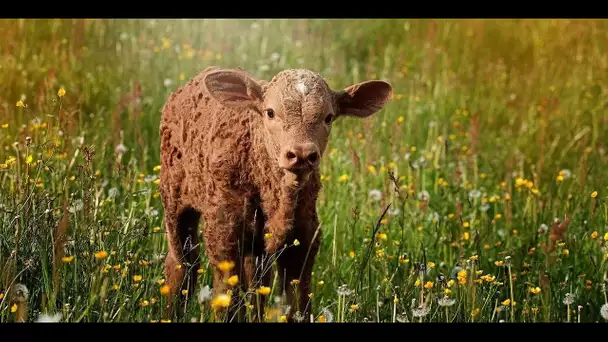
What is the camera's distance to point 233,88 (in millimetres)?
4816

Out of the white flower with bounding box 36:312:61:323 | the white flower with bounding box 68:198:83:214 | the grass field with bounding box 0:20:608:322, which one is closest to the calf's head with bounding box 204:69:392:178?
the grass field with bounding box 0:20:608:322

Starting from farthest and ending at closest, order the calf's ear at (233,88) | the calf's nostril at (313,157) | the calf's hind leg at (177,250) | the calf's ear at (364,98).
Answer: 1. the calf's hind leg at (177,250)
2. the calf's ear at (364,98)
3. the calf's ear at (233,88)
4. the calf's nostril at (313,157)

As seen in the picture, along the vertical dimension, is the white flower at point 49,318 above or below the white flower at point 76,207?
below

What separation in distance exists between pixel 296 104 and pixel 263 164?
0.46m

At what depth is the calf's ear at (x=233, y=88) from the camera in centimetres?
475

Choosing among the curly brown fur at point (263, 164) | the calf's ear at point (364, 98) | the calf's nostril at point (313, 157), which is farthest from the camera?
the calf's ear at point (364, 98)

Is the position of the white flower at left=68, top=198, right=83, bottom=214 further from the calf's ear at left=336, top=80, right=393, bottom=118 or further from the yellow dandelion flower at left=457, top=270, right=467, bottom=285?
the yellow dandelion flower at left=457, top=270, right=467, bottom=285

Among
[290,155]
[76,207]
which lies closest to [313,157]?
Answer: [290,155]

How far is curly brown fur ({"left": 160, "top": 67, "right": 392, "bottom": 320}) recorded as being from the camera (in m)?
4.41

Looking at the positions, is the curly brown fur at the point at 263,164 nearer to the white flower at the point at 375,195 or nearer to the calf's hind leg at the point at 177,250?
the calf's hind leg at the point at 177,250

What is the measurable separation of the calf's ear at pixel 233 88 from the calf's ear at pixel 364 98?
0.51 metres

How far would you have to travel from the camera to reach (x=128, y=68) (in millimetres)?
9156

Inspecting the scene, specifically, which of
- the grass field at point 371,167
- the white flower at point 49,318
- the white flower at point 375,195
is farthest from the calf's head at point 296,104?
the white flower at point 375,195

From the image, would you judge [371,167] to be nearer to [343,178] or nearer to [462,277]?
[343,178]
